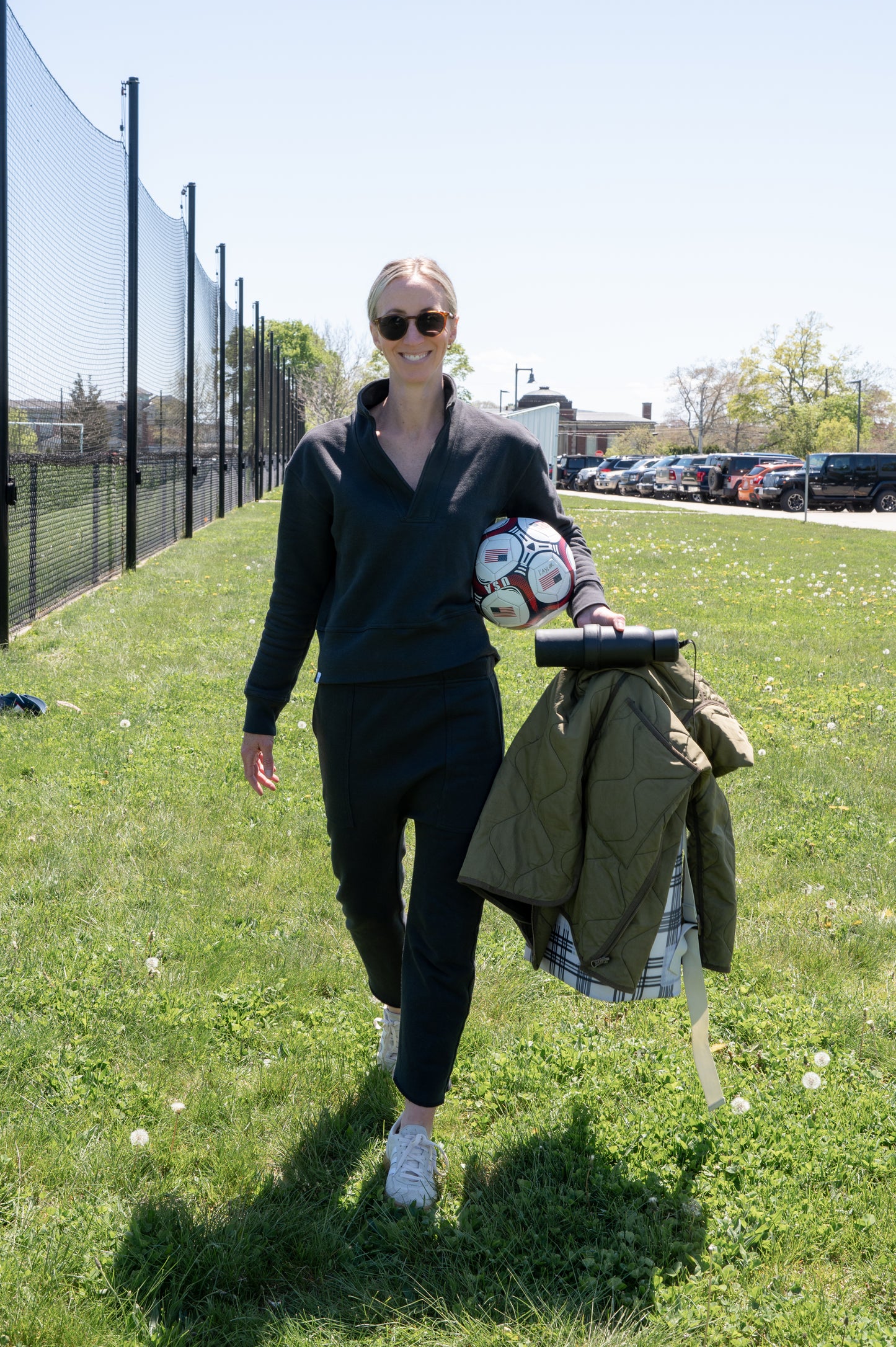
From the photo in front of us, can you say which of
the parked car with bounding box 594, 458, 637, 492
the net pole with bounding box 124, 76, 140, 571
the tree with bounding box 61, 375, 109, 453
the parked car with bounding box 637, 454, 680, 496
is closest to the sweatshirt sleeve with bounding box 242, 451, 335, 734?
the tree with bounding box 61, 375, 109, 453

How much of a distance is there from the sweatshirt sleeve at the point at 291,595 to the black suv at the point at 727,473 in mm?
39449

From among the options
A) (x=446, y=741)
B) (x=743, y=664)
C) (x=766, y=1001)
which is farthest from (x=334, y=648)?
(x=743, y=664)

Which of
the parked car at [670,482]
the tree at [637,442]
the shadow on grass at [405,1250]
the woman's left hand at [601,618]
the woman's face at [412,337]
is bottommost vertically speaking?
the shadow on grass at [405,1250]

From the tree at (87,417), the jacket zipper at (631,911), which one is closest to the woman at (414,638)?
the jacket zipper at (631,911)

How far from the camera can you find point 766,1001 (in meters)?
3.47

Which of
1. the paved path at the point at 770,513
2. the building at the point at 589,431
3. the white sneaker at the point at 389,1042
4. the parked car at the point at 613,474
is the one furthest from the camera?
the building at the point at 589,431

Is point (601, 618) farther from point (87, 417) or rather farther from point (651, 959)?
point (87, 417)

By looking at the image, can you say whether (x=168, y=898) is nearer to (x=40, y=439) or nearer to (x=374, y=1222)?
(x=374, y=1222)

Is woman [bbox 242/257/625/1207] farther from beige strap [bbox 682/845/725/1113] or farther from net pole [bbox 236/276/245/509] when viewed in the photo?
net pole [bbox 236/276/245/509]

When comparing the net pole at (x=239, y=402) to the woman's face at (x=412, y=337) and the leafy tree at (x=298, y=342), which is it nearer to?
the woman's face at (x=412, y=337)

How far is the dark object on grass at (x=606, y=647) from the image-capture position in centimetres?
246

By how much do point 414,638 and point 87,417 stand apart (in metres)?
10.2

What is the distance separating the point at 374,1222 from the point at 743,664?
242 inches

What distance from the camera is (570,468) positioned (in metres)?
62.7
